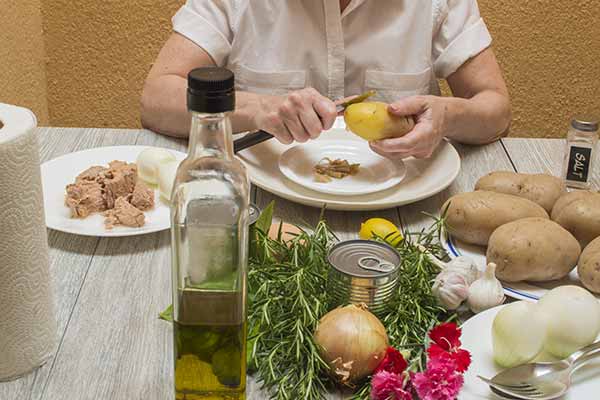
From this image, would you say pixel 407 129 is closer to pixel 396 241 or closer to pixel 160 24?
pixel 396 241

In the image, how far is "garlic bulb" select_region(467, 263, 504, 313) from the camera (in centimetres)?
95

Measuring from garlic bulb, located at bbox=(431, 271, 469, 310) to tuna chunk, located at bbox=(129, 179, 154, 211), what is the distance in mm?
471

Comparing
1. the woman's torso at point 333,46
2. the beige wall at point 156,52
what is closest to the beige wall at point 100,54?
the beige wall at point 156,52

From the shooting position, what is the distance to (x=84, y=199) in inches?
46.0

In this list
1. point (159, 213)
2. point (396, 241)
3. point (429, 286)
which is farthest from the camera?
point (159, 213)

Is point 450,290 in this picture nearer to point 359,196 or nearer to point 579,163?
point 359,196

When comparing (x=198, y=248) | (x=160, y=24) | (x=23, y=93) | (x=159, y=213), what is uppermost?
(x=198, y=248)

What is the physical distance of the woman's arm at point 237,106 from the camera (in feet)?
4.34

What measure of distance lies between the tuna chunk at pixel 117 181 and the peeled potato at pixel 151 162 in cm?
3

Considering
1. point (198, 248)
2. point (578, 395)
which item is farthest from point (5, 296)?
point (578, 395)

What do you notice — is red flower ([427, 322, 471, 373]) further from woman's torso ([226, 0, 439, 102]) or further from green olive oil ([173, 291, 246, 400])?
woman's torso ([226, 0, 439, 102])

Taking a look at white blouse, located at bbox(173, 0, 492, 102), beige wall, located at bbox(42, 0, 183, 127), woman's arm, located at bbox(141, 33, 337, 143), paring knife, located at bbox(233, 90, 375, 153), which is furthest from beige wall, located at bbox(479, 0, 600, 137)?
paring knife, located at bbox(233, 90, 375, 153)

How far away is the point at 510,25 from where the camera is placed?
8.70 feet

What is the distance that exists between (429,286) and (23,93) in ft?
6.55
